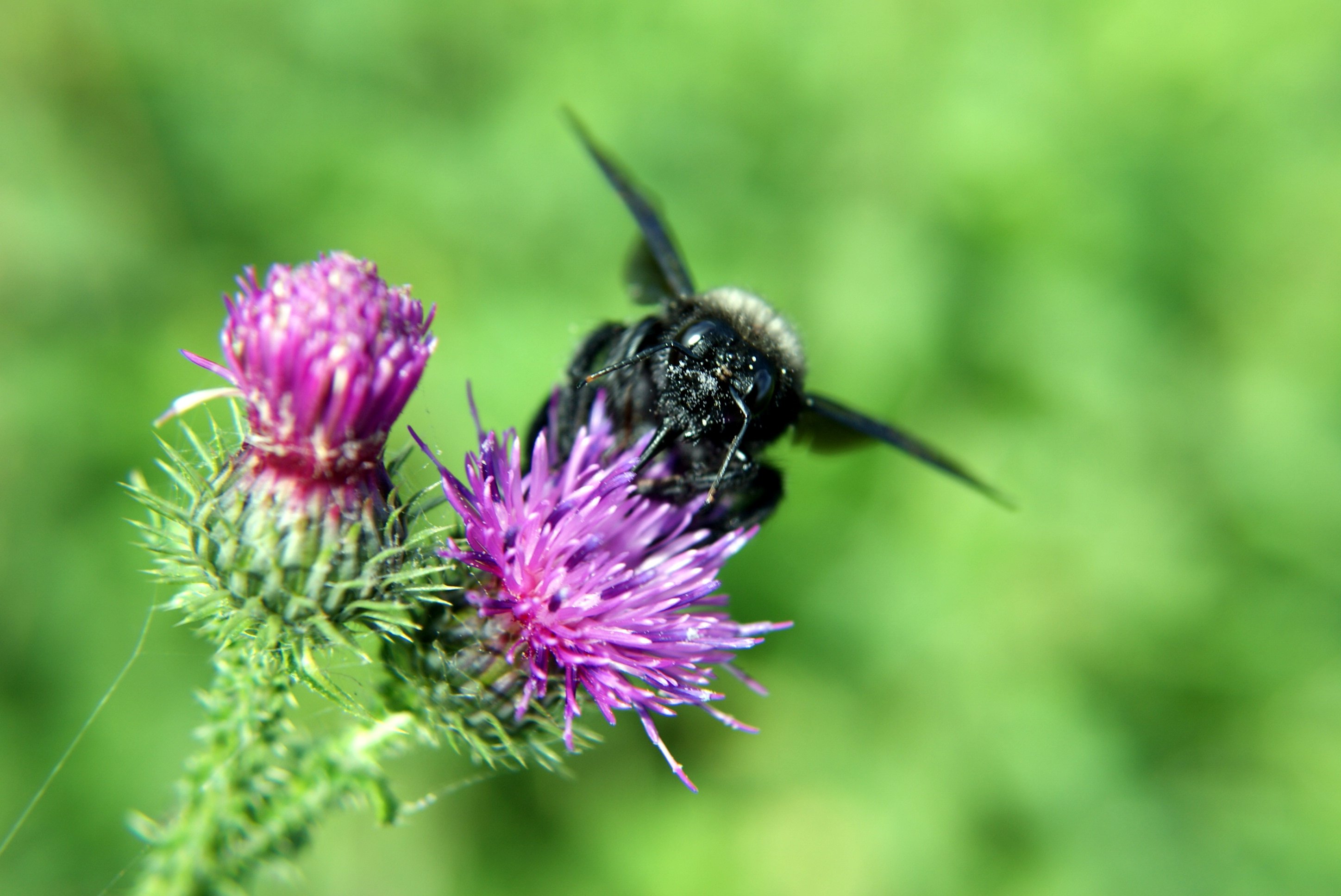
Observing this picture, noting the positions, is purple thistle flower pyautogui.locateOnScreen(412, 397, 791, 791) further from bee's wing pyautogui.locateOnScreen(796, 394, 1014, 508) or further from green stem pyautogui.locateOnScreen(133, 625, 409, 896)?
bee's wing pyautogui.locateOnScreen(796, 394, 1014, 508)

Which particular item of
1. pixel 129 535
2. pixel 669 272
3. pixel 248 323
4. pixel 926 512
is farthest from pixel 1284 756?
pixel 129 535

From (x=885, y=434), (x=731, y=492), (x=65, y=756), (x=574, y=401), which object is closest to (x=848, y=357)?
(x=885, y=434)

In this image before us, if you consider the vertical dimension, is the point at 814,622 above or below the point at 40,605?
below

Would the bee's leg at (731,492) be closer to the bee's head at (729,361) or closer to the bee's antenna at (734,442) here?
the bee's antenna at (734,442)

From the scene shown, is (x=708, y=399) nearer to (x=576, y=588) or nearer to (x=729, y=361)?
(x=729, y=361)

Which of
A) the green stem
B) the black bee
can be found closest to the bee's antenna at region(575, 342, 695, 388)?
the black bee

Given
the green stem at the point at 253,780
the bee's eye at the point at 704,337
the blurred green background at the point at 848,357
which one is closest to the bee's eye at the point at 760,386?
the bee's eye at the point at 704,337

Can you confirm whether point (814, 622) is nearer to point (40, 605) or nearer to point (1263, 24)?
point (40, 605)
